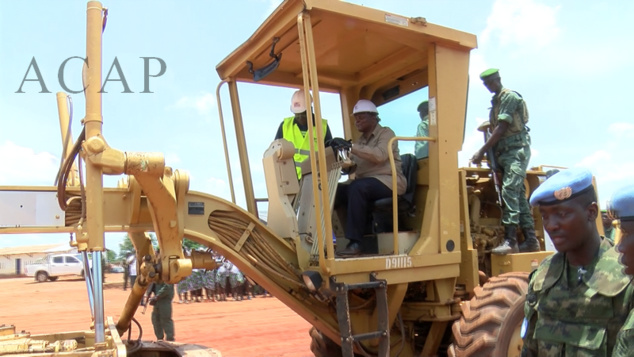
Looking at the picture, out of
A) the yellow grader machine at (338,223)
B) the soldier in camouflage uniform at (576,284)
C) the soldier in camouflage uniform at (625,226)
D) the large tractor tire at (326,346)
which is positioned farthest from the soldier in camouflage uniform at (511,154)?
the soldier in camouflage uniform at (625,226)

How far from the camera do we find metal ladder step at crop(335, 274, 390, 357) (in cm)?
453

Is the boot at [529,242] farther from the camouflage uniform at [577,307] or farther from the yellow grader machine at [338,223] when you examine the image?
the camouflage uniform at [577,307]

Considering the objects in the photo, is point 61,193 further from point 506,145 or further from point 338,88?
point 506,145

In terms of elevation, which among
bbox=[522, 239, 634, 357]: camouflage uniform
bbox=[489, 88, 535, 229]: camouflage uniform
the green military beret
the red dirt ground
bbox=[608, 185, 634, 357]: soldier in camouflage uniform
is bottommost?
the red dirt ground

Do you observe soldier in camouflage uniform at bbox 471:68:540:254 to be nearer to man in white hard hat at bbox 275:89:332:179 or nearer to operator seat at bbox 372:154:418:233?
operator seat at bbox 372:154:418:233

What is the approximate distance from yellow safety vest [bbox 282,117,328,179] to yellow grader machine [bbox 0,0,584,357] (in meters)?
0.12

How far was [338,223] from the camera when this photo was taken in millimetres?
5945

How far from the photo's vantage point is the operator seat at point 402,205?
5.34 m

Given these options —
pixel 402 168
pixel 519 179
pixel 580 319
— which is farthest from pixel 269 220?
pixel 580 319

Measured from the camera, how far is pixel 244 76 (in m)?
6.06

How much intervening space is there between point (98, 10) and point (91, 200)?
1.12 m

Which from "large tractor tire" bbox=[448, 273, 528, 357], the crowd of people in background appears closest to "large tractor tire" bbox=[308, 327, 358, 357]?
"large tractor tire" bbox=[448, 273, 528, 357]

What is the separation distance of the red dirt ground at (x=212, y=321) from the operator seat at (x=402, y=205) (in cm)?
361

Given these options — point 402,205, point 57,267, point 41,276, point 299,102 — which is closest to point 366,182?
point 402,205
